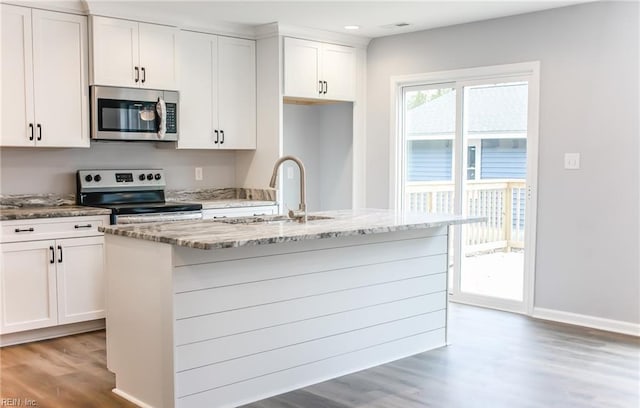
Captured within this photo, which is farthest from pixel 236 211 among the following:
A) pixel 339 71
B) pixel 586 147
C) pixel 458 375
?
pixel 586 147

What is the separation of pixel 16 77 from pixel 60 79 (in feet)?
0.97

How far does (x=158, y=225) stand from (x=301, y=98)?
2.68 metres

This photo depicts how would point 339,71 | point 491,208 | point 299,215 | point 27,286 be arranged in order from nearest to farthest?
point 299,215 → point 27,286 → point 491,208 → point 339,71

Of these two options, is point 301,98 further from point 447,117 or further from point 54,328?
point 54,328

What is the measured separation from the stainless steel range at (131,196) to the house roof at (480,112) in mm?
2129

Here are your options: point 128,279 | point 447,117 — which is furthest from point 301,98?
point 128,279

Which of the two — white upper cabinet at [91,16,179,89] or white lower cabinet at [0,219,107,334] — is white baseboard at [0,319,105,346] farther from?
white upper cabinet at [91,16,179,89]

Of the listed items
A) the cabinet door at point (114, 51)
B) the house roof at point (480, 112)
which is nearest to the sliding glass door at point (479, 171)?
the house roof at point (480, 112)

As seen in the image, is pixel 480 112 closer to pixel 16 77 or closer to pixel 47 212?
pixel 47 212

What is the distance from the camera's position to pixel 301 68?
224 inches

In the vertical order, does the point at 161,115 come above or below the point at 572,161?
above

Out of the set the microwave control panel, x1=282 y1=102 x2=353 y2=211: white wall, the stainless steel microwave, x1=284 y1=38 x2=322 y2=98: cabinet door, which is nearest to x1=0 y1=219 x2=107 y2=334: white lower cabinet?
the stainless steel microwave

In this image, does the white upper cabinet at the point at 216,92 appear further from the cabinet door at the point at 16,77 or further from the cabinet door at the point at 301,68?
the cabinet door at the point at 16,77

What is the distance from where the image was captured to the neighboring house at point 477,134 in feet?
16.9
